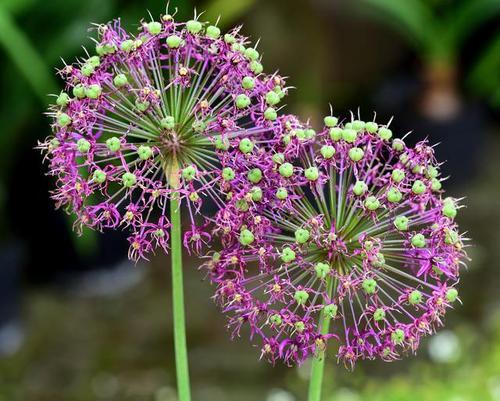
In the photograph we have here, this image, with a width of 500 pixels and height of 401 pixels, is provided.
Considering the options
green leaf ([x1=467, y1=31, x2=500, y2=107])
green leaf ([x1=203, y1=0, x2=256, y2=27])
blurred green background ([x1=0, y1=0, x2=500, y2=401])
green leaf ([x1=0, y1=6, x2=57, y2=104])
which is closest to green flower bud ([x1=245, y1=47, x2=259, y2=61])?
blurred green background ([x1=0, y1=0, x2=500, y2=401])

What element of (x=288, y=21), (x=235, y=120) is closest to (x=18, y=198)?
(x=288, y=21)

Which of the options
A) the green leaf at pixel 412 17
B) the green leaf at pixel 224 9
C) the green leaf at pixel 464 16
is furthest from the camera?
the green leaf at pixel 464 16

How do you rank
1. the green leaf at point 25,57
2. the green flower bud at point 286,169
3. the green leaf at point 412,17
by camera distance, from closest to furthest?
the green flower bud at point 286,169
the green leaf at point 25,57
the green leaf at point 412,17

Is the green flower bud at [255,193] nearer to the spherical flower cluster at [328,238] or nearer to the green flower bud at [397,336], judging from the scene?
the spherical flower cluster at [328,238]

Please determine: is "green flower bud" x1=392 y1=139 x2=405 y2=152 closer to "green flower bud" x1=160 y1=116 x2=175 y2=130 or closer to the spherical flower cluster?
the spherical flower cluster

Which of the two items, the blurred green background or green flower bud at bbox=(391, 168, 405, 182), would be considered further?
the blurred green background

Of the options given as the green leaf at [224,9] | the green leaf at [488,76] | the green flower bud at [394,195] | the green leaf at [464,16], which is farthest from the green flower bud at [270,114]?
the green leaf at [488,76]

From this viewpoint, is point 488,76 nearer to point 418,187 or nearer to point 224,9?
point 224,9
